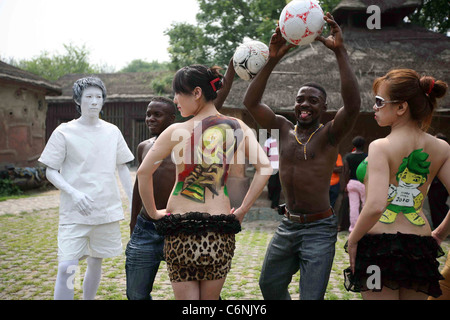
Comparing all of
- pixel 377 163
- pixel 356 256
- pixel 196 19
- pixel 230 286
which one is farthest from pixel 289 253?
pixel 196 19

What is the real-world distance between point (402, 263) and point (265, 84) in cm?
166

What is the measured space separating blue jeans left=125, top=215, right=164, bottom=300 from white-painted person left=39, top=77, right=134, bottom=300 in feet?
1.46

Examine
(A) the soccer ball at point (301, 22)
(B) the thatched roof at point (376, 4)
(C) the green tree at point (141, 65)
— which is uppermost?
(C) the green tree at point (141, 65)

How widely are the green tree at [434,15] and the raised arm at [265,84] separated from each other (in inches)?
694

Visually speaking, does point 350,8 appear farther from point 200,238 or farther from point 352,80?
point 200,238

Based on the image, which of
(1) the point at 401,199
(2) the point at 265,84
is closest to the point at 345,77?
(2) the point at 265,84

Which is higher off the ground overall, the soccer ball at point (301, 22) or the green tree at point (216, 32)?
the green tree at point (216, 32)

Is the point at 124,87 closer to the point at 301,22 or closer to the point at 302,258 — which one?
the point at 301,22

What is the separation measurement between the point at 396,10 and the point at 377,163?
12.7m

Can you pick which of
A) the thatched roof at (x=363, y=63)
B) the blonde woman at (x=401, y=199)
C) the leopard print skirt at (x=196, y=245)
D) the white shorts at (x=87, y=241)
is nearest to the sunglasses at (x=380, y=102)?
the blonde woman at (x=401, y=199)

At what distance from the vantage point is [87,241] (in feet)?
12.0

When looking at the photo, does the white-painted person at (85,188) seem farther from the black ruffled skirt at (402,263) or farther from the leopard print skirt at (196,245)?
the black ruffled skirt at (402,263)

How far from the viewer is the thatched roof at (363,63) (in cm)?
1026

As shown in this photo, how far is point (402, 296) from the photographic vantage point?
2.63 meters
